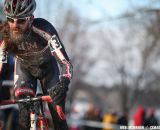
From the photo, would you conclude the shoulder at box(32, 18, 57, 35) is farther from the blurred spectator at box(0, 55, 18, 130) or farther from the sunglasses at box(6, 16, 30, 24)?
the blurred spectator at box(0, 55, 18, 130)

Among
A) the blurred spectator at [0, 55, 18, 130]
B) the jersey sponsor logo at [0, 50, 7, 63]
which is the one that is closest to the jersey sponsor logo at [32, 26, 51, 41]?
the jersey sponsor logo at [0, 50, 7, 63]

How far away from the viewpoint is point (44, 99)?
650 centimetres

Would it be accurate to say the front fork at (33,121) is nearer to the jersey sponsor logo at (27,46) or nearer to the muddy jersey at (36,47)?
the muddy jersey at (36,47)

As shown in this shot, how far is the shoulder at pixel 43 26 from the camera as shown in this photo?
7.09m

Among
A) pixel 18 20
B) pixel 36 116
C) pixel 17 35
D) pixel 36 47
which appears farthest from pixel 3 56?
pixel 36 116

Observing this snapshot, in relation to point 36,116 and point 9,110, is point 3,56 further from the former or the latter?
point 9,110

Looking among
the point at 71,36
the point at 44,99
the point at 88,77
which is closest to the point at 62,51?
the point at 44,99

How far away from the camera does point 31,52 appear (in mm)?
7273

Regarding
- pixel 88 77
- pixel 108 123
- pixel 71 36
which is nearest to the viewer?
pixel 108 123

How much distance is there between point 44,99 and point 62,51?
76 cm

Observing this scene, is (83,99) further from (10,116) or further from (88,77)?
(10,116)

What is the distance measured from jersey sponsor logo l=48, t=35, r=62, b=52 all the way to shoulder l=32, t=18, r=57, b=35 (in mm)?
122

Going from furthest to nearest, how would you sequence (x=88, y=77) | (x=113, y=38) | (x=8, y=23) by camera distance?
(x=88, y=77)
(x=113, y=38)
(x=8, y=23)

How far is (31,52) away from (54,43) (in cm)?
52
